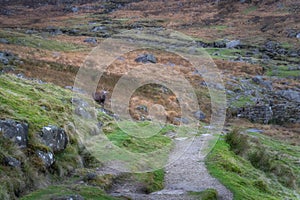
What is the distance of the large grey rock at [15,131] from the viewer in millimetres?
12273

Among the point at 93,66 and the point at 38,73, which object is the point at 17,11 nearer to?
the point at 93,66

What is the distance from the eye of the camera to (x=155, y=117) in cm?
3284

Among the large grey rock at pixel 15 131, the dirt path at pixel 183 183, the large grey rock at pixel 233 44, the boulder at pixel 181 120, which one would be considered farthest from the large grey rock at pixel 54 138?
the large grey rock at pixel 233 44

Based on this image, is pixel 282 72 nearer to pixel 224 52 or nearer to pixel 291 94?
pixel 291 94

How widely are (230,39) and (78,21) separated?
50844mm

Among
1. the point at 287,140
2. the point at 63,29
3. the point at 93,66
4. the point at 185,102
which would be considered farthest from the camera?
the point at 63,29

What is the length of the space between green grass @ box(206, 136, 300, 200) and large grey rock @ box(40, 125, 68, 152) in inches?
261

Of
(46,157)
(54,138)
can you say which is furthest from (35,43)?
(46,157)

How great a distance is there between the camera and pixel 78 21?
391 ft

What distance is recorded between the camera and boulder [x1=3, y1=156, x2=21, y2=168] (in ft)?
36.7

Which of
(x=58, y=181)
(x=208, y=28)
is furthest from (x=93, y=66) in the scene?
(x=208, y=28)

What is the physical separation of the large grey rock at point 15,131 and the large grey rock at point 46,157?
23.4 inches

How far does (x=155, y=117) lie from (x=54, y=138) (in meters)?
19.1

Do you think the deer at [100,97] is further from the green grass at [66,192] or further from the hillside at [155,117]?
the green grass at [66,192]
